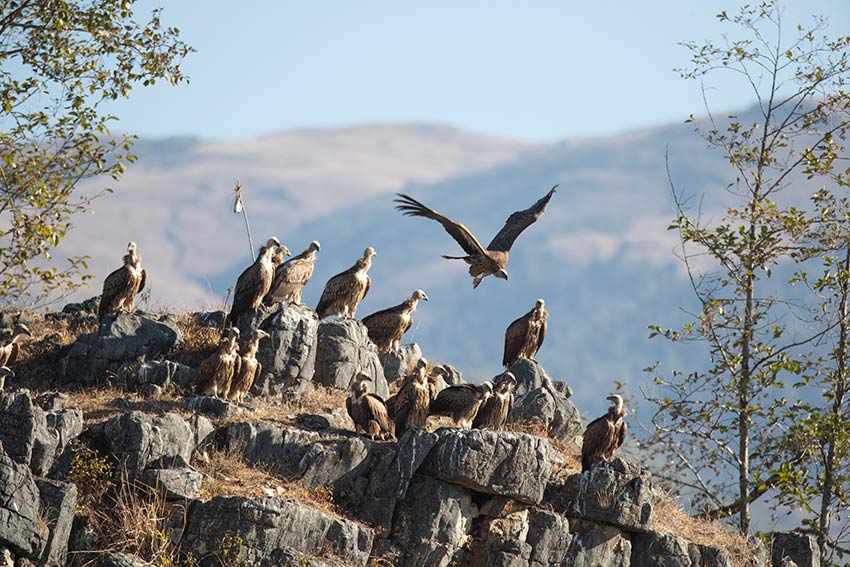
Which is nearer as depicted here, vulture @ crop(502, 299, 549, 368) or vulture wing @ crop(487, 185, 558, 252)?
vulture wing @ crop(487, 185, 558, 252)

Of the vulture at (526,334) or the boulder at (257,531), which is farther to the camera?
the vulture at (526,334)

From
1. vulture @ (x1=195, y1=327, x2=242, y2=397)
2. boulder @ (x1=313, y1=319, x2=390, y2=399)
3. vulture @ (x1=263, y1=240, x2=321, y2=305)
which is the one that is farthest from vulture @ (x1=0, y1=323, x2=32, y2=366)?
boulder @ (x1=313, y1=319, x2=390, y2=399)

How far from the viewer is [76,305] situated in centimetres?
2514

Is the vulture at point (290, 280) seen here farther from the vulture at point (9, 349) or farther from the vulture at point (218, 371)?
the vulture at point (9, 349)

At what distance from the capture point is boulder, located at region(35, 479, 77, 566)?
49.1ft

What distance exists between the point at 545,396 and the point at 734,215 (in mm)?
5322

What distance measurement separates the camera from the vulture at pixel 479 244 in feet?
71.4

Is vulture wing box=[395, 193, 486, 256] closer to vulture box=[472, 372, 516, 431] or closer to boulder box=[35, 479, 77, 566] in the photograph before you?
vulture box=[472, 372, 516, 431]

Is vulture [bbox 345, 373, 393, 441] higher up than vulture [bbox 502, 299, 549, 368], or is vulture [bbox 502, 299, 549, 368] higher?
vulture [bbox 502, 299, 549, 368]

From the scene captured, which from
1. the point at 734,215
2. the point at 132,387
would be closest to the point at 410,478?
the point at 132,387

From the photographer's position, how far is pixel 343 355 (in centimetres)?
2205

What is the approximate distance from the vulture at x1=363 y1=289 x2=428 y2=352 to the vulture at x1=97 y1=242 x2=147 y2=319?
172 inches

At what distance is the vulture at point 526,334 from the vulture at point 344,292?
132 inches

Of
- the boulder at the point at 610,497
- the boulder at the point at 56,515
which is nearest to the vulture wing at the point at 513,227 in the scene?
the boulder at the point at 610,497
